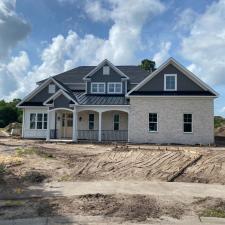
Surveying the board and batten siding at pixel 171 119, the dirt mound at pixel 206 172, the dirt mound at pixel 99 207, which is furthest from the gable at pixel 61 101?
the dirt mound at pixel 99 207

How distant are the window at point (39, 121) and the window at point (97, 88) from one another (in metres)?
5.04

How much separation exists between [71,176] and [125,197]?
3665 mm

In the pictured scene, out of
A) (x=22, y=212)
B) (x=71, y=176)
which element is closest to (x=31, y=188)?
(x=71, y=176)

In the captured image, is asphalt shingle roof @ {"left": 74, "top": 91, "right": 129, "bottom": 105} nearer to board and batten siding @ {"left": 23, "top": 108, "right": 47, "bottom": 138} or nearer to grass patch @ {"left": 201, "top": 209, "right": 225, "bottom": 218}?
board and batten siding @ {"left": 23, "top": 108, "right": 47, "bottom": 138}

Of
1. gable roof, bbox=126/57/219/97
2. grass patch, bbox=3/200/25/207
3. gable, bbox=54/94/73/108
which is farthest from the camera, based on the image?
gable, bbox=54/94/73/108

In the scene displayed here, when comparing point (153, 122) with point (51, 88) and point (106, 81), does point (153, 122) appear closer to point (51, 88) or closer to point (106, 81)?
point (106, 81)

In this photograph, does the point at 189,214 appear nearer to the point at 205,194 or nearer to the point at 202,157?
the point at 205,194

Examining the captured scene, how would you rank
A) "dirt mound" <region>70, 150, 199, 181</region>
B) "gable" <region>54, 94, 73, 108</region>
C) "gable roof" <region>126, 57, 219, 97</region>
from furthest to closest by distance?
"gable" <region>54, 94, 73, 108</region> → "gable roof" <region>126, 57, 219, 97</region> → "dirt mound" <region>70, 150, 199, 181</region>

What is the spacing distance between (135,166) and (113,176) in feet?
4.80

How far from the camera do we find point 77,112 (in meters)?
30.1

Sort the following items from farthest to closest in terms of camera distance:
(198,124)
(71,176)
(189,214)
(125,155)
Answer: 1. (198,124)
2. (125,155)
3. (71,176)
4. (189,214)

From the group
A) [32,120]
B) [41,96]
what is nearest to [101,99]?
[41,96]

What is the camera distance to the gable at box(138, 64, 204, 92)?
2838 cm

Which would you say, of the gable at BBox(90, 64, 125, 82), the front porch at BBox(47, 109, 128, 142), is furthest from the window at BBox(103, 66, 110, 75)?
the front porch at BBox(47, 109, 128, 142)
